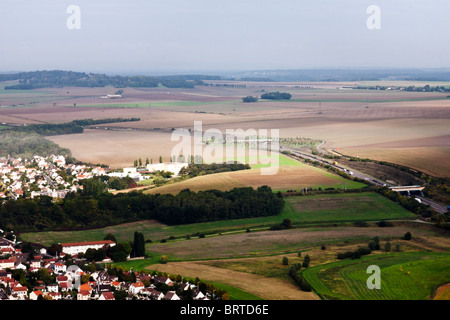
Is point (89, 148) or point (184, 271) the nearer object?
point (184, 271)

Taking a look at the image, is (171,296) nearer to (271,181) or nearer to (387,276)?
(387,276)

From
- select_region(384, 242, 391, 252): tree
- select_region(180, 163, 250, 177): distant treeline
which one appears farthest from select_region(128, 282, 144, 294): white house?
select_region(180, 163, 250, 177): distant treeline

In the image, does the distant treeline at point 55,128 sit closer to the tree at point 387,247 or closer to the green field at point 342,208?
the green field at point 342,208

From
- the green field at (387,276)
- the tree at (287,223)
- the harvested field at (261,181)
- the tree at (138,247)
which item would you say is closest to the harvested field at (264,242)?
the tree at (287,223)

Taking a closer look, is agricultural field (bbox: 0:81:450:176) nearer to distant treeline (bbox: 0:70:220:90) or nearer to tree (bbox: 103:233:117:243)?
distant treeline (bbox: 0:70:220:90)

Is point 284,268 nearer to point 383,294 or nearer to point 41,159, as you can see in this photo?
point 383,294
